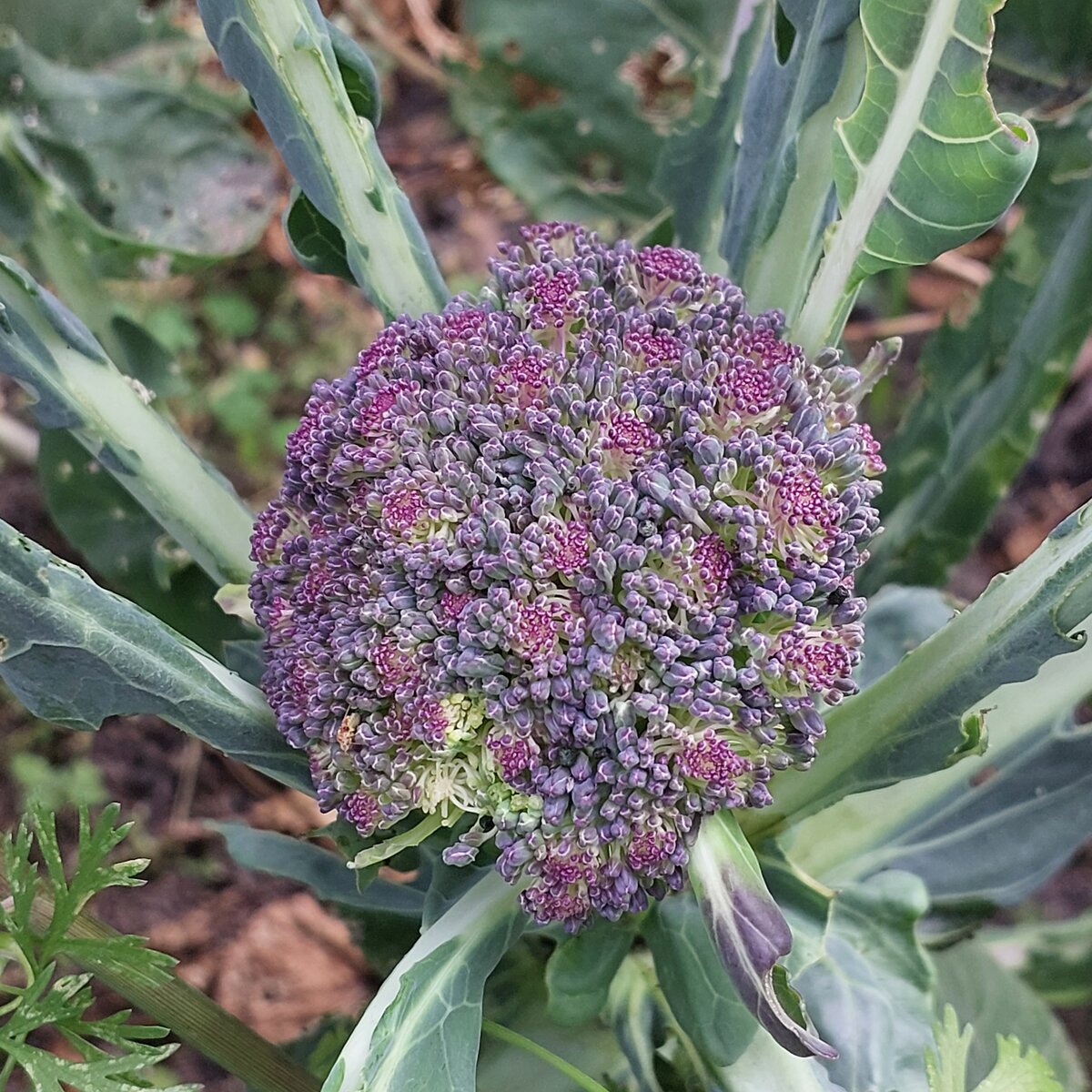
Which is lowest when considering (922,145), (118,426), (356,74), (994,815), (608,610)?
(994,815)

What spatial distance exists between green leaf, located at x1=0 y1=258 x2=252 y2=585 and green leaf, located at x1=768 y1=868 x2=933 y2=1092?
576 mm

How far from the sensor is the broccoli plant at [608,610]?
2.36 feet

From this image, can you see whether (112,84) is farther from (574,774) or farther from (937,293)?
(937,293)

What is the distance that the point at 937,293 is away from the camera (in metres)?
1.86

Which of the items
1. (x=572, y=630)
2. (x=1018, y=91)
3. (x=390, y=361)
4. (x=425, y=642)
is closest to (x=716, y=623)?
(x=572, y=630)

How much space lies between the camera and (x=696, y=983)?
846 millimetres

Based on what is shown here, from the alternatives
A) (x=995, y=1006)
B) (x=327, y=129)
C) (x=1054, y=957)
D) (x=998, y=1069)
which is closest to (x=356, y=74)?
(x=327, y=129)

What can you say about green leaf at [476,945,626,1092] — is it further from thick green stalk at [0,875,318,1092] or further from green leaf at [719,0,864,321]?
green leaf at [719,0,864,321]

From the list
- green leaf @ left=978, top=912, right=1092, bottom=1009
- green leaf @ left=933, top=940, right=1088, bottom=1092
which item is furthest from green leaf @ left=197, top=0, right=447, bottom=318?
green leaf @ left=978, top=912, right=1092, bottom=1009

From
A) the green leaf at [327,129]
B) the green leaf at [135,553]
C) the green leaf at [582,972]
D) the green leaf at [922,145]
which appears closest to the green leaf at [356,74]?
the green leaf at [327,129]

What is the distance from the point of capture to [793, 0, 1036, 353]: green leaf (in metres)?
0.72

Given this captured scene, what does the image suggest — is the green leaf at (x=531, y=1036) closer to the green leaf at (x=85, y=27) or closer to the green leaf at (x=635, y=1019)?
the green leaf at (x=635, y=1019)

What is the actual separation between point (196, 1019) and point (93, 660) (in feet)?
0.99

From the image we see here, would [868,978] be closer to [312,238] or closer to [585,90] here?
[312,238]
